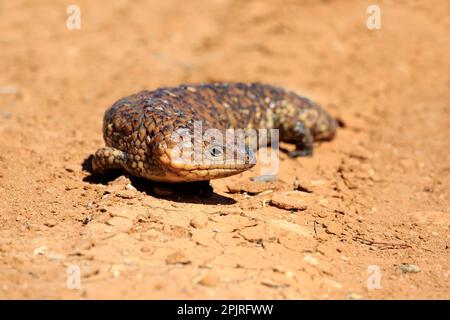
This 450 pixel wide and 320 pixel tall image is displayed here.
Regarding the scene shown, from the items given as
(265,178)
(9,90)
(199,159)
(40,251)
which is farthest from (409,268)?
(9,90)

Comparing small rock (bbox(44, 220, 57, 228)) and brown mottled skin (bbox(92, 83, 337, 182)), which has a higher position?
brown mottled skin (bbox(92, 83, 337, 182))

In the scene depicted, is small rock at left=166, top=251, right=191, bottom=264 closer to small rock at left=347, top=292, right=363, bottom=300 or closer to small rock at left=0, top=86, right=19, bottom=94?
small rock at left=347, top=292, right=363, bottom=300

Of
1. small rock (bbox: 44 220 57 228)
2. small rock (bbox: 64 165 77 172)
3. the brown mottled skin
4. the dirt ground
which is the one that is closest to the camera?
the dirt ground

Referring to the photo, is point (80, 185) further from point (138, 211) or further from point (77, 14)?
point (77, 14)

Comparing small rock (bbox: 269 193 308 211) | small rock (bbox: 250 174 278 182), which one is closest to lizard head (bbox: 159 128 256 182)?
small rock (bbox: 269 193 308 211)

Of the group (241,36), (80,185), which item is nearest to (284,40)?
(241,36)

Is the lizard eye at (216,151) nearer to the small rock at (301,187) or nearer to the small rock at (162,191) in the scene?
the small rock at (162,191)
